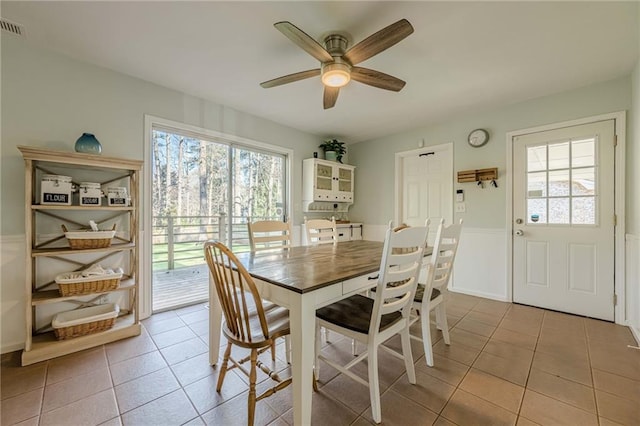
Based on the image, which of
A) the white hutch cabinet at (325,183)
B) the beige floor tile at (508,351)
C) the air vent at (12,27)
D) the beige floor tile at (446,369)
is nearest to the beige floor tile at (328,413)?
the beige floor tile at (446,369)

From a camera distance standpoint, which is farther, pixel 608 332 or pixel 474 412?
pixel 608 332

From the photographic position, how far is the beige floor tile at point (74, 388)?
4.79 ft

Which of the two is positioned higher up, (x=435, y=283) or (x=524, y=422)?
(x=435, y=283)

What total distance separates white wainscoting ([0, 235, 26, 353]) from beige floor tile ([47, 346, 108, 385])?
1.44ft

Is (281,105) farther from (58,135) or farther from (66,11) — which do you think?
(58,135)

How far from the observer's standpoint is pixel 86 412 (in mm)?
1390

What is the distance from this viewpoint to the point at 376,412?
1325 mm

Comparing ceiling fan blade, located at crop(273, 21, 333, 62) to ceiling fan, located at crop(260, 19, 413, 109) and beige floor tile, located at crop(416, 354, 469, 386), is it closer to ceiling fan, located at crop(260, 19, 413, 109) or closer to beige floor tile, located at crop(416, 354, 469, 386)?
ceiling fan, located at crop(260, 19, 413, 109)

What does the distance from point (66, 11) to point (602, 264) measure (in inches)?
197

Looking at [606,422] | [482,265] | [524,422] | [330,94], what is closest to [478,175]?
[482,265]

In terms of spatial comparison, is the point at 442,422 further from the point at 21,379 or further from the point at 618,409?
the point at 21,379

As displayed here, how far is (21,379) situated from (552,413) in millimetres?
3190

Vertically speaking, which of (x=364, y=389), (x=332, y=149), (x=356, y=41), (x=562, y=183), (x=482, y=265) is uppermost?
(x=356, y=41)

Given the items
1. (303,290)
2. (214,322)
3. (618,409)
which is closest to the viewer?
(303,290)
